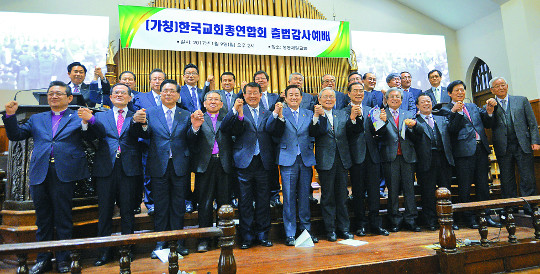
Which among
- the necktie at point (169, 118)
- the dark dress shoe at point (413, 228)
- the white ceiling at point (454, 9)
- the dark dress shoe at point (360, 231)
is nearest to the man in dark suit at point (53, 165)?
the necktie at point (169, 118)

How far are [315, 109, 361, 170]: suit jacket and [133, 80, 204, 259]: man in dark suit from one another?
1006 mm

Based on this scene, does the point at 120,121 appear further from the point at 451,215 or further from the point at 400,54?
the point at 400,54

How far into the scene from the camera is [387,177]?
128 inches

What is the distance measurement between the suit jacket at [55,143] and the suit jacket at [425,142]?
270cm

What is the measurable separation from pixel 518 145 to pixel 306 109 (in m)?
2.06

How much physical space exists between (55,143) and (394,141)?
2.64 metres

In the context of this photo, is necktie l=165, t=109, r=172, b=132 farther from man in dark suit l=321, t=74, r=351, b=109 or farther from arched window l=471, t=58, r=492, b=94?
Result: arched window l=471, t=58, r=492, b=94

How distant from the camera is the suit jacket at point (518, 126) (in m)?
3.46

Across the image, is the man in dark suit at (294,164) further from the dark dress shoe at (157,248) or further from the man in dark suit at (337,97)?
the dark dress shoe at (157,248)

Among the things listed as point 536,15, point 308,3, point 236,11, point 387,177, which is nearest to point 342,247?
point 387,177

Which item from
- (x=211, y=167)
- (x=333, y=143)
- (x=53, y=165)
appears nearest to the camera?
(x=53, y=165)

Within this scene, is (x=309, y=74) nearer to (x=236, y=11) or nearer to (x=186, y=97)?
(x=236, y=11)

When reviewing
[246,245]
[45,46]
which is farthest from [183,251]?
[45,46]

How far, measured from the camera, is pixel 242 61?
20.7ft
